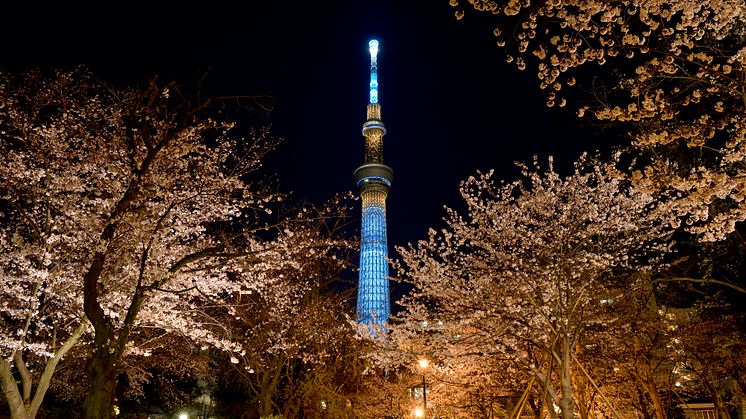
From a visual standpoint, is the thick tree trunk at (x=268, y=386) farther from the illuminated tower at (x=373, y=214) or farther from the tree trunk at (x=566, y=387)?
the illuminated tower at (x=373, y=214)

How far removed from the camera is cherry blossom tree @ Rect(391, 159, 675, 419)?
11895mm

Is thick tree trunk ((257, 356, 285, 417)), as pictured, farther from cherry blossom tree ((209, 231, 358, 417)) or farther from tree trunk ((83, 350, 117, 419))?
tree trunk ((83, 350, 117, 419))

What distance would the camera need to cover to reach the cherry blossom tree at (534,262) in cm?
1189

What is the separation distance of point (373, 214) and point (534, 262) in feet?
169

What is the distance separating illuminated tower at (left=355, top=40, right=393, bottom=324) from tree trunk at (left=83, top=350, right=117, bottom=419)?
51666mm

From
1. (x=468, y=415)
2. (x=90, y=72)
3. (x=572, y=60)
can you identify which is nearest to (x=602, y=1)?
(x=572, y=60)

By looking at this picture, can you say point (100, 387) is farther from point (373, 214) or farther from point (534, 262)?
point (373, 214)

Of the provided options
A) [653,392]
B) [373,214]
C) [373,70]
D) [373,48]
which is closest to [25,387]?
[653,392]

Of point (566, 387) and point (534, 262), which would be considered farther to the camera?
point (534, 262)

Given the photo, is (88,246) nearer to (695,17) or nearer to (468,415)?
(695,17)

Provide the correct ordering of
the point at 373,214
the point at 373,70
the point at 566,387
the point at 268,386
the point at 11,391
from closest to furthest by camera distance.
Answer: the point at 11,391 < the point at 566,387 < the point at 268,386 < the point at 373,214 < the point at 373,70

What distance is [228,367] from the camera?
2142 cm

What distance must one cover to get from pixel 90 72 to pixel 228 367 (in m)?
15.2

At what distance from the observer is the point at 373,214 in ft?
209
